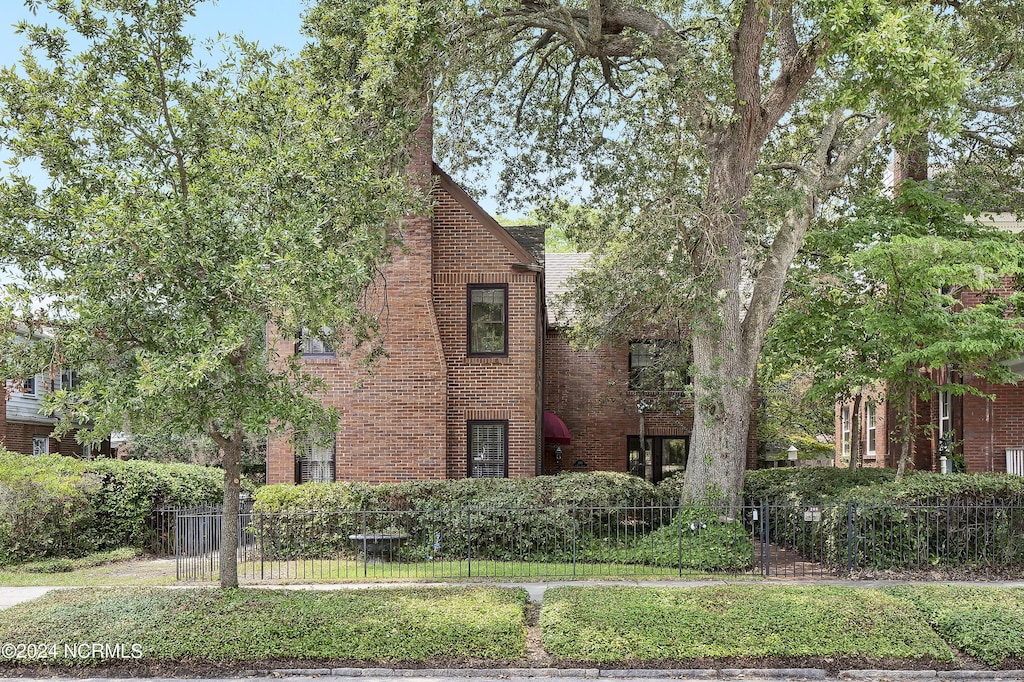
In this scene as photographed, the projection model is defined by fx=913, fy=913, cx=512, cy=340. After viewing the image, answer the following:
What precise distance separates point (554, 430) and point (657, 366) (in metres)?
3.36

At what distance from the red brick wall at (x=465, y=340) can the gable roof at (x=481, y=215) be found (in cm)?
7

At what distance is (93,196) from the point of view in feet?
33.7

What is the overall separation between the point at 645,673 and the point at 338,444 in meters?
11.9

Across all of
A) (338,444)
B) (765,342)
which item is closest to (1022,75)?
(765,342)

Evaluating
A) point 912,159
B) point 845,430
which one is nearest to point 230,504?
point 912,159

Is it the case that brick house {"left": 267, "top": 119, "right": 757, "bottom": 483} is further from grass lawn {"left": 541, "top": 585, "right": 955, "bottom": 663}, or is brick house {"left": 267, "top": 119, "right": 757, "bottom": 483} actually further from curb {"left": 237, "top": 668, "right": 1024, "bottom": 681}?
curb {"left": 237, "top": 668, "right": 1024, "bottom": 681}

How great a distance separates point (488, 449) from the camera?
2052 cm

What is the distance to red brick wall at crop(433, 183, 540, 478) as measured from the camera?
66.8 feet

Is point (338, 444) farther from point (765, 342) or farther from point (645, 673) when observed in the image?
point (645, 673)

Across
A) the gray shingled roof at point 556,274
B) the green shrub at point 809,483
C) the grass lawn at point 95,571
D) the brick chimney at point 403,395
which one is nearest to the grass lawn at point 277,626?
the grass lawn at point 95,571

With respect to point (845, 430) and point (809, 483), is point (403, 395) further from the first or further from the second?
point (845, 430)

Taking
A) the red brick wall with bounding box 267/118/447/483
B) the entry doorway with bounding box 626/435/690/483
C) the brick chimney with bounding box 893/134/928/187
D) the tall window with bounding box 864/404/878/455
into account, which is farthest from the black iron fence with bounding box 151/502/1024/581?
the tall window with bounding box 864/404/878/455

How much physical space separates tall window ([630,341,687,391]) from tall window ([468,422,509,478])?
5461 mm

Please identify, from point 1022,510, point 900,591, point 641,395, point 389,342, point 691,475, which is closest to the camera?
point 900,591
